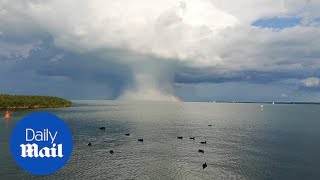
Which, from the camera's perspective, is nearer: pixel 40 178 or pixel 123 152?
pixel 40 178

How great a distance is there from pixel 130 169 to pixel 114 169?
13.0ft

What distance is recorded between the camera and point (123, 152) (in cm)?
9719

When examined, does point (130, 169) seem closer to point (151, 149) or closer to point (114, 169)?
point (114, 169)

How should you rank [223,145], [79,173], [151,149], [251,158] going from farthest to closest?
1. [223,145]
2. [151,149]
3. [251,158]
4. [79,173]

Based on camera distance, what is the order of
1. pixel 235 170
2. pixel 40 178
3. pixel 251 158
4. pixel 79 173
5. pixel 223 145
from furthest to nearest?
pixel 223 145 < pixel 251 158 < pixel 235 170 < pixel 79 173 < pixel 40 178

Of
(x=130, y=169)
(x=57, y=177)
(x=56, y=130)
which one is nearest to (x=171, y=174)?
(x=130, y=169)

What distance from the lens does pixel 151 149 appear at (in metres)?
104

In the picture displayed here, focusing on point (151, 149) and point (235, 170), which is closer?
point (235, 170)

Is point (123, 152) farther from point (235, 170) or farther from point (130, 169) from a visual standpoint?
point (235, 170)

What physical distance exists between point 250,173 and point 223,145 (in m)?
39.1

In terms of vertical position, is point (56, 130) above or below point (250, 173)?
above

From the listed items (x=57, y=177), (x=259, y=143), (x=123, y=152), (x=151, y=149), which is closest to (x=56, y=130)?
(x=57, y=177)

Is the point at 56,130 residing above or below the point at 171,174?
above

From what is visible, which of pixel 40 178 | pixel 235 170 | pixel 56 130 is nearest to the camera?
pixel 56 130
